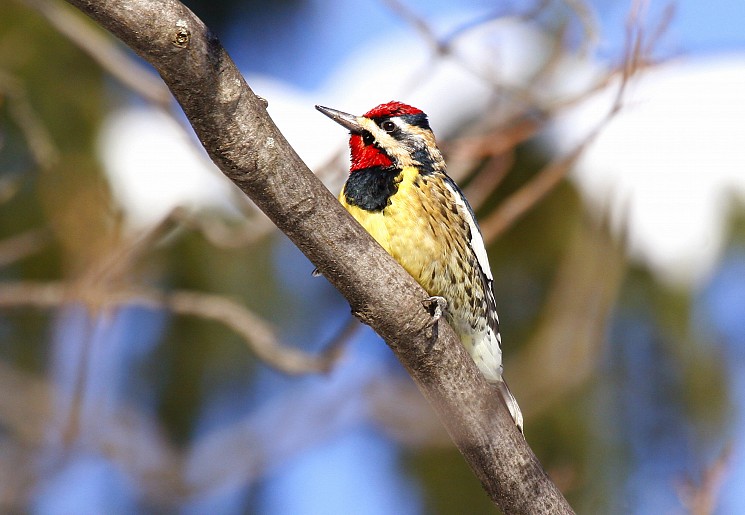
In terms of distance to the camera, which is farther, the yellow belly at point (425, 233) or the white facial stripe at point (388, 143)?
the white facial stripe at point (388, 143)

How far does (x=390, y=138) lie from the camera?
3.16 m

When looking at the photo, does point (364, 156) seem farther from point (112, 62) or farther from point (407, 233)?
point (112, 62)

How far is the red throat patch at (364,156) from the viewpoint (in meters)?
3.08

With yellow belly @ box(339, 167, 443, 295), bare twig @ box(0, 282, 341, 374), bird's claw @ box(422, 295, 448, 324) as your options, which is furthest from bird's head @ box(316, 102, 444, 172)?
bird's claw @ box(422, 295, 448, 324)

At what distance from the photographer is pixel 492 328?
10.5 ft

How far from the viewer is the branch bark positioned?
1.70 meters

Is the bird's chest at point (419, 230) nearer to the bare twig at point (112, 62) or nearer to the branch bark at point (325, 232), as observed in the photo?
the branch bark at point (325, 232)

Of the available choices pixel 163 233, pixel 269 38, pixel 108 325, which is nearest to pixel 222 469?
pixel 108 325

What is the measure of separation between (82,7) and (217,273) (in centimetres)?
394

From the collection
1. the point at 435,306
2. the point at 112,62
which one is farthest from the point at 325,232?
the point at 112,62

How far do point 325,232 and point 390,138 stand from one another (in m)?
1.21

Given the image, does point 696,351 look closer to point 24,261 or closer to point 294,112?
point 294,112

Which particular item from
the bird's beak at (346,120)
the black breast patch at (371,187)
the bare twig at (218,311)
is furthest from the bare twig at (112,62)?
the black breast patch at (371,187)

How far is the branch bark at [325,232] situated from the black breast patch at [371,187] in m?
0.67
